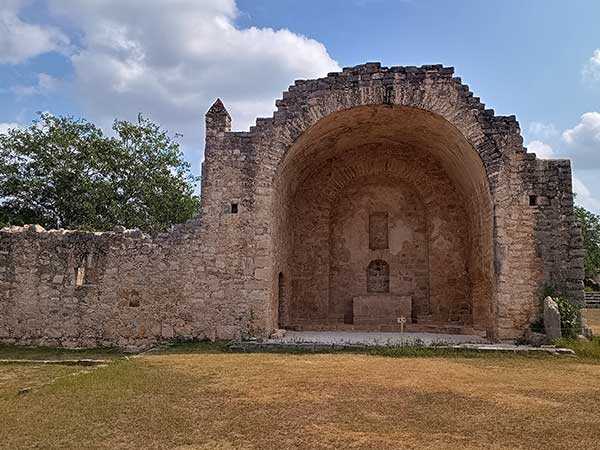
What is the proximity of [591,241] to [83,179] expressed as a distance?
118 feet

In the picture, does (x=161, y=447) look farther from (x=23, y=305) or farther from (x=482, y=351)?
(x=23, y=305)

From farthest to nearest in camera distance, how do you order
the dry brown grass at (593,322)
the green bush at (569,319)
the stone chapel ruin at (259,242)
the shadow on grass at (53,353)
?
1. the dry brown grass at (593,322)
2. the stone chapel ruin at (259,242)
3. the green bush at (569,319)
4. the shadow on grass at (53,353)

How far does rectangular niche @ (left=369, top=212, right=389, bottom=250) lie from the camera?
18625mm

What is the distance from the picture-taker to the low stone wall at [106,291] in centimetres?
1314

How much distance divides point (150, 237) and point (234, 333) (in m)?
3.19

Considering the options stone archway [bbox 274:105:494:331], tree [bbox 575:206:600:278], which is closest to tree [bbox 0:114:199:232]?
stone archway [bbox 274:105:494:331]

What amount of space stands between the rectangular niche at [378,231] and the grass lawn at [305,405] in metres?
8.67

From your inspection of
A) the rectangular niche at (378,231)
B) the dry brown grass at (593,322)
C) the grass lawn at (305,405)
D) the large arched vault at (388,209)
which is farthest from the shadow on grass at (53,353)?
the dry brown grass at (593,322)

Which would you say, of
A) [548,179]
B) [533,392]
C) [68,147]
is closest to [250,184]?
[548,179]

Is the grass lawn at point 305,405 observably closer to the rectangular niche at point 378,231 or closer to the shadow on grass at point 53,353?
the shadow on grass at point 53,353

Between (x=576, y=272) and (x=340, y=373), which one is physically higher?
(x=576, y=272)

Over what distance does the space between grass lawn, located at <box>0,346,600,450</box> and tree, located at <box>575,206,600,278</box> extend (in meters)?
33.3

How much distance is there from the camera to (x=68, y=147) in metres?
23.2

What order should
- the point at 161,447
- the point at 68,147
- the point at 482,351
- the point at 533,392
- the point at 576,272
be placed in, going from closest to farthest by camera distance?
the point at 161,447, the point at 533,392, the point at 482,351, the point at 576,272, the point at 68,147
